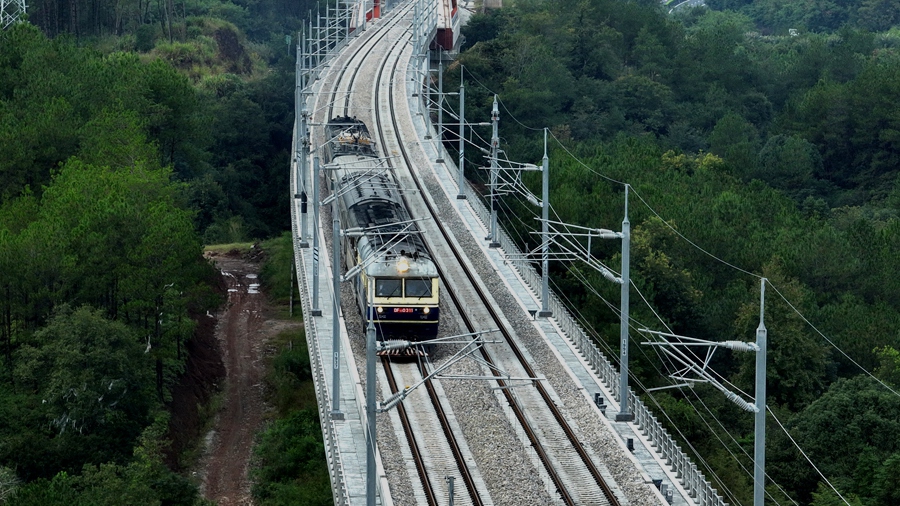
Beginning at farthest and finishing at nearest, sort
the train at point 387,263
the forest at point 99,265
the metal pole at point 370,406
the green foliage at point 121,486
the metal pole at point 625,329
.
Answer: the forest at point 99,265 < the train at point 387,263 < the green foliage at point 121,486 < the metal pole at point 625,329 < the metal pole at point 370,406

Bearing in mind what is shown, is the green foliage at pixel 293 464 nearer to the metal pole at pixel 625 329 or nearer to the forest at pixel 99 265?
the forest at pixel 99 265

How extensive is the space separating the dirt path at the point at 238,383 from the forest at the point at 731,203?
15528mm

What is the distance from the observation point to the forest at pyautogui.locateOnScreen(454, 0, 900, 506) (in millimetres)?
56312

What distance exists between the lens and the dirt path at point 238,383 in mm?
57594

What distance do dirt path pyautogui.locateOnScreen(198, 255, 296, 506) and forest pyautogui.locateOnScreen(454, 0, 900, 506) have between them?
15.5 metres

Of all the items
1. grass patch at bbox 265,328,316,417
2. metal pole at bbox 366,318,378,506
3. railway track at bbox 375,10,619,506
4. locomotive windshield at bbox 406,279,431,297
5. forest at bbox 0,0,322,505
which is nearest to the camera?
A: metal pole at bbox 366,318,378,506

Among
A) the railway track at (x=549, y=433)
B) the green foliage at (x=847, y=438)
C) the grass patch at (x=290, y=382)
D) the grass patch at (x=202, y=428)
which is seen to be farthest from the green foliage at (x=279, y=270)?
the green foliage at (x=847, y=438)

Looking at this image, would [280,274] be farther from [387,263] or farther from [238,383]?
[387,263]

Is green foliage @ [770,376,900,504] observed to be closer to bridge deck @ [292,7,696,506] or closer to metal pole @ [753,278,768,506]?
bridge deck @ [292,7,696,506]

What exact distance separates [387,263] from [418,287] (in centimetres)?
149

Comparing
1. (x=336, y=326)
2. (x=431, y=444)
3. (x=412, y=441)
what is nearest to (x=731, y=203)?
(x=431, y=444)

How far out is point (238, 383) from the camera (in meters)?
69.8

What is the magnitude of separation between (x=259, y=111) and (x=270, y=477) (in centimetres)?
6456

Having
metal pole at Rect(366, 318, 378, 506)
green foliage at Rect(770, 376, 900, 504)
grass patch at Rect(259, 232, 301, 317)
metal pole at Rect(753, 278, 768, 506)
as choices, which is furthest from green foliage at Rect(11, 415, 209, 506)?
grass patch at Rect(259, 232, 301, 317)
